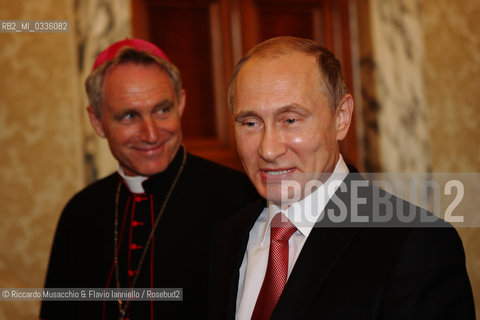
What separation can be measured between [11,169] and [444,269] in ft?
10.4

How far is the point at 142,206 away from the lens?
10.3 feet

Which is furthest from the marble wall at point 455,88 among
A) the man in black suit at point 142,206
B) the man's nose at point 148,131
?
the man's nose at point 148,131

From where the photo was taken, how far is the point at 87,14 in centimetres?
399

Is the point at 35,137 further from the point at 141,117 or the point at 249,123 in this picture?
the point at 249,123

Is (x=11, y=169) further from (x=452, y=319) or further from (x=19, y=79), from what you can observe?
(x=452, y=319)

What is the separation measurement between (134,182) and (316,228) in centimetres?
146

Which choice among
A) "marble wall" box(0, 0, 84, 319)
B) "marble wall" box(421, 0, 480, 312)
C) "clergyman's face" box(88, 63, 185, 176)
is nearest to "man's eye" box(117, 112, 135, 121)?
"clergyman's face" box(88, 63, 185, 176)

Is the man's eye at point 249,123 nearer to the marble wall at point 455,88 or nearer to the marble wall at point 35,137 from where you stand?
the marble wall at point 35,137

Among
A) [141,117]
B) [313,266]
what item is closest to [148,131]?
[141,117]

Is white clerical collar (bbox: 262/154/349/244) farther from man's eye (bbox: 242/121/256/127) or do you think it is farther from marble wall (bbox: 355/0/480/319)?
marble wall (bbox: 355/0/480/319)

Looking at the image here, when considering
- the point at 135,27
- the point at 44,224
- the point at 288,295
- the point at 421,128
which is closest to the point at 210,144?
the point at 135,27

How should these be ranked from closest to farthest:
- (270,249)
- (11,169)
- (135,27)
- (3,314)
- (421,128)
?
1. (270,249)
2. (3,314)
3. (11,169)
4. (135,27)
5. (421,128)

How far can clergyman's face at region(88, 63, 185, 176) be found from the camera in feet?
9.49

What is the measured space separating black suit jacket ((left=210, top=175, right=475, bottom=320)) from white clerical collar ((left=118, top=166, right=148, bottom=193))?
1.26m
